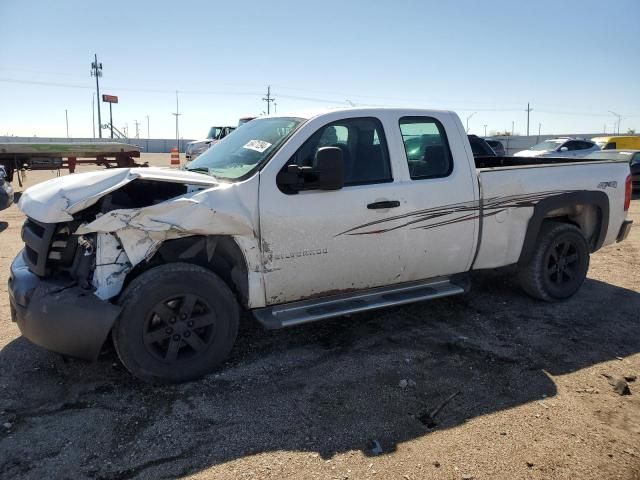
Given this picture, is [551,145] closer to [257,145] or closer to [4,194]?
[4,194]

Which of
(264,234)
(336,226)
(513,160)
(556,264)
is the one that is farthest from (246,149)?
(513,160)

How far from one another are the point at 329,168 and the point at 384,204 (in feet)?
2.17

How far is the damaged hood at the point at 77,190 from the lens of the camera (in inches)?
131

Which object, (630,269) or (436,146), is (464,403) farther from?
(630,269)

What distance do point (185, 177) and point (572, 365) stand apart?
130 inches

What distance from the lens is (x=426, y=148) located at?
4598mm

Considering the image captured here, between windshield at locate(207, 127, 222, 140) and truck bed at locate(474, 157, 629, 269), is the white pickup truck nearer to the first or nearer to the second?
truck bed at locate(474, 157, 629, 269)

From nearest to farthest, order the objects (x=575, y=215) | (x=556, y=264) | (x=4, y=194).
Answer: (x=556, y=264) → (x=575, y=215) → (x=4, y=194)

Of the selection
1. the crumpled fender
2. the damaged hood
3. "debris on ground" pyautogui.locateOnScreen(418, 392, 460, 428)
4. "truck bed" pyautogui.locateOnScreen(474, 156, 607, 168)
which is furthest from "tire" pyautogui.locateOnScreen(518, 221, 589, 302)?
the damaged hood

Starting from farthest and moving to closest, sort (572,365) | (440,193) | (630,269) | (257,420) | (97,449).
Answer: (630,269) < (440,193) < (572,365) < (257,420) < (97,449)

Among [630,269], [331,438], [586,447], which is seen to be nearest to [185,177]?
[331,438]

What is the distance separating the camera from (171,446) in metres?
2.93

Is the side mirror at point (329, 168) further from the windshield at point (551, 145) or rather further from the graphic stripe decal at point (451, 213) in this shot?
the windshield at point (551, 145)

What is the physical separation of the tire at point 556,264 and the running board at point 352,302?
3.22 ft
